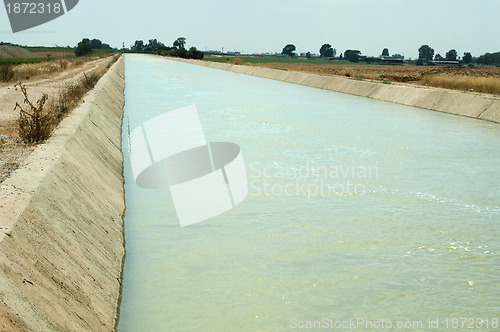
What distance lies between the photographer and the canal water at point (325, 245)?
5.71m

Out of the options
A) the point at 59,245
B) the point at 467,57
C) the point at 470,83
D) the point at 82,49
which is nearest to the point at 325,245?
the point at 59,245

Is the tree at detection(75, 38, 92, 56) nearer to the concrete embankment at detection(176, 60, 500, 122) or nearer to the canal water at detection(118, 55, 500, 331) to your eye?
the concrete embankment at detection(176, 60, 500, 122)

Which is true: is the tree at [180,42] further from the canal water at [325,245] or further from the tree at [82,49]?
the canal water at [325,245]

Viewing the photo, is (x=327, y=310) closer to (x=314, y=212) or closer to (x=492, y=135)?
(x=314, y=212)

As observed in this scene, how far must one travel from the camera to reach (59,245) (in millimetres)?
5176

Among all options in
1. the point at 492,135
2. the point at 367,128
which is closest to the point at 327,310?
the point at 367,128

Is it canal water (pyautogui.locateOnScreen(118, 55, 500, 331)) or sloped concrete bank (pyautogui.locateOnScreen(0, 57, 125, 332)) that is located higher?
sloped concrete bank (pyautogui.locateOnScreen(0, 57, 125, 332))

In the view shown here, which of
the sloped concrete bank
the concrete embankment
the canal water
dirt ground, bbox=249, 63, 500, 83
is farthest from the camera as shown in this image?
dirt ground, bbox=249, 63, 500, 83

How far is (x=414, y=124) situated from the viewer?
2098 cm

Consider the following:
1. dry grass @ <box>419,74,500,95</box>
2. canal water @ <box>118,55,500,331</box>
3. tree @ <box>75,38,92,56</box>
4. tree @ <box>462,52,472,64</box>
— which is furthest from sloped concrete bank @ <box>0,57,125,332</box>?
tree @ <box>462,52,472,64</box>

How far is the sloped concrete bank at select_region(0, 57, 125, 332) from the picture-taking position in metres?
4.01

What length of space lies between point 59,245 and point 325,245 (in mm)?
3833

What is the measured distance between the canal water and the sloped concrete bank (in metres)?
0.38

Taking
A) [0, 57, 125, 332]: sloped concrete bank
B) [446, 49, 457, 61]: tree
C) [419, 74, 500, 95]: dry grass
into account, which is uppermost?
[0, 57, 125, 332]: sloped concrete bank
